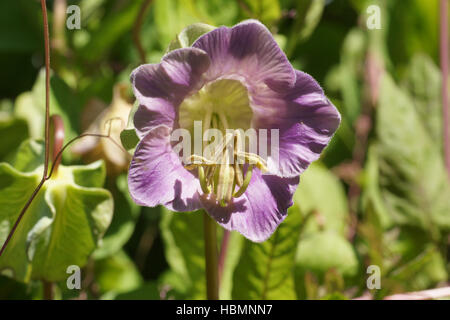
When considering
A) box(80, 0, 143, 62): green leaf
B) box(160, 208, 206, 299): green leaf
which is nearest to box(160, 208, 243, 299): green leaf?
box(160, 208, 206, 299): green leaf

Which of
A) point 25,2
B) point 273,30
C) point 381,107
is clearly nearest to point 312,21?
point 273,30

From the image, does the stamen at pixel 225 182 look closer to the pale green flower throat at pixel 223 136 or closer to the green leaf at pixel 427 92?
the pale green flower throat at pixel 223 136

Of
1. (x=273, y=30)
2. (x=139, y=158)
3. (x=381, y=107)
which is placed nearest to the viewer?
(x=139, y=158)

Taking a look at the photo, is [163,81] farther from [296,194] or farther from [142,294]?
[296,194]

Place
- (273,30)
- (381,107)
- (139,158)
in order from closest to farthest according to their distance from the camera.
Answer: (139,158) → (273,30) → (381,107)

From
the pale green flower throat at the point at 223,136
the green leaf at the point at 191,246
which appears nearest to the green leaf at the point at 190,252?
the green leaf at the point at 191,246

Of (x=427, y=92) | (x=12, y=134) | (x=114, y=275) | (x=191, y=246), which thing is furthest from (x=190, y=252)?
(x=427, y=92)
